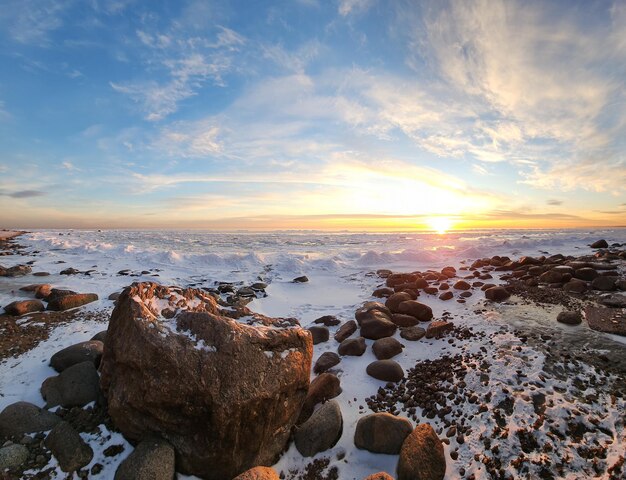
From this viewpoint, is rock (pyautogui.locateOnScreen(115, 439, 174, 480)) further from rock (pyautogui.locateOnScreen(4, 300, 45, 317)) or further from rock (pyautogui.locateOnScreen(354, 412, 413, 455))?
rock (pyautogui.locateOnScreen(4, 300, 45, 317))

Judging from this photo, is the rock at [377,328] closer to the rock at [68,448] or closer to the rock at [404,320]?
the rock at [404,320]

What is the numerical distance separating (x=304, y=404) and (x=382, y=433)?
1.43 m

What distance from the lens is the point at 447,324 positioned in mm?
8109

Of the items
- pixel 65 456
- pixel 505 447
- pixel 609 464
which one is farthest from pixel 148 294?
pixel 609 464

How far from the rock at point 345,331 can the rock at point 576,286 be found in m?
6.54

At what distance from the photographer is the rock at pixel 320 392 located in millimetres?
5582

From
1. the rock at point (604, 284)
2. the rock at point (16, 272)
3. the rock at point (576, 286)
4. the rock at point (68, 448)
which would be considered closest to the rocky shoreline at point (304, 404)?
the rock at point (68, 448)

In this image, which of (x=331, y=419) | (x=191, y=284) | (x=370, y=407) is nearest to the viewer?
(x=331, y=419)

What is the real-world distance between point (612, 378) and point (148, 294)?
7488 millimetres

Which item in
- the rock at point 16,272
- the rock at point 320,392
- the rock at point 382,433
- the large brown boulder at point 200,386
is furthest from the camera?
the rock at point 16,272

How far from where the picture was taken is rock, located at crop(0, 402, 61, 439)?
450cm

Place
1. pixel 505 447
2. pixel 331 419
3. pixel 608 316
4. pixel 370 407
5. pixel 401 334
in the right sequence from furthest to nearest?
pixel 401 334 → pixel 608 316 → pixel 370 407 → pixel 331 419 → pixel 505 447

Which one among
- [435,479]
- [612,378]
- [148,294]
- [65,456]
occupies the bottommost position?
[435,479]

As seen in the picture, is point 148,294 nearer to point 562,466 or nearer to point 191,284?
point 562,466
